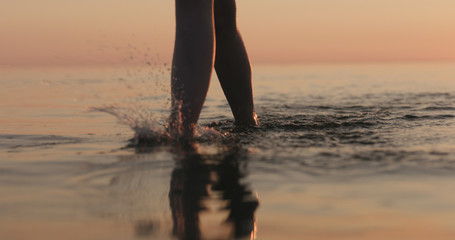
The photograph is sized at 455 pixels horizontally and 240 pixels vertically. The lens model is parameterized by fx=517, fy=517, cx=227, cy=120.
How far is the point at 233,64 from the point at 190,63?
0.70m

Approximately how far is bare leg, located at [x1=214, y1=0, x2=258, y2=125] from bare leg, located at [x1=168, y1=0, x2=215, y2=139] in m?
0.55

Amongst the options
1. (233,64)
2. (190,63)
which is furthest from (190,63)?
(233,64)

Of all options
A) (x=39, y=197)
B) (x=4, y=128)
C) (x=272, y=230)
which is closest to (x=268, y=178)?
(x=272, y=230)

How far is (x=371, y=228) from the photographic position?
1.16 metres

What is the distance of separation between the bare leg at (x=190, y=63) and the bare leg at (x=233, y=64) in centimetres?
55

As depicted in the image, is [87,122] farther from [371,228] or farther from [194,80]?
[371,228]

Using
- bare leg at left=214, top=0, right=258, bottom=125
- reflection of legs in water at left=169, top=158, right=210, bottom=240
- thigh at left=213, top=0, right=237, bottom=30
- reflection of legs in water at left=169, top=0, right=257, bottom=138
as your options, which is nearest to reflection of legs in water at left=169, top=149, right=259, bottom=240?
reflection of legs in water at left=169, top=158, right=210, bottom=240

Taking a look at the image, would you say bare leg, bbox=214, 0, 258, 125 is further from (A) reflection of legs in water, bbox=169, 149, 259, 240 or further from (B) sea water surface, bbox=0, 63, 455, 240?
(A) reflection of legs in water, bbox=169, 149, 259, 240

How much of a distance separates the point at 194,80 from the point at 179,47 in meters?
0.17

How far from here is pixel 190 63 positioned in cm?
223

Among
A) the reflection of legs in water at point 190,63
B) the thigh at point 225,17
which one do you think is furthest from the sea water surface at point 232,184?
the thigh at point 225,17

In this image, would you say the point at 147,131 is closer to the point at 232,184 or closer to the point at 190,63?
the point at 190,63

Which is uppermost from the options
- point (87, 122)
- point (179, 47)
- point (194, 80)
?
point (179, 47)

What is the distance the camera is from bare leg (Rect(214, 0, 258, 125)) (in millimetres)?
2875
